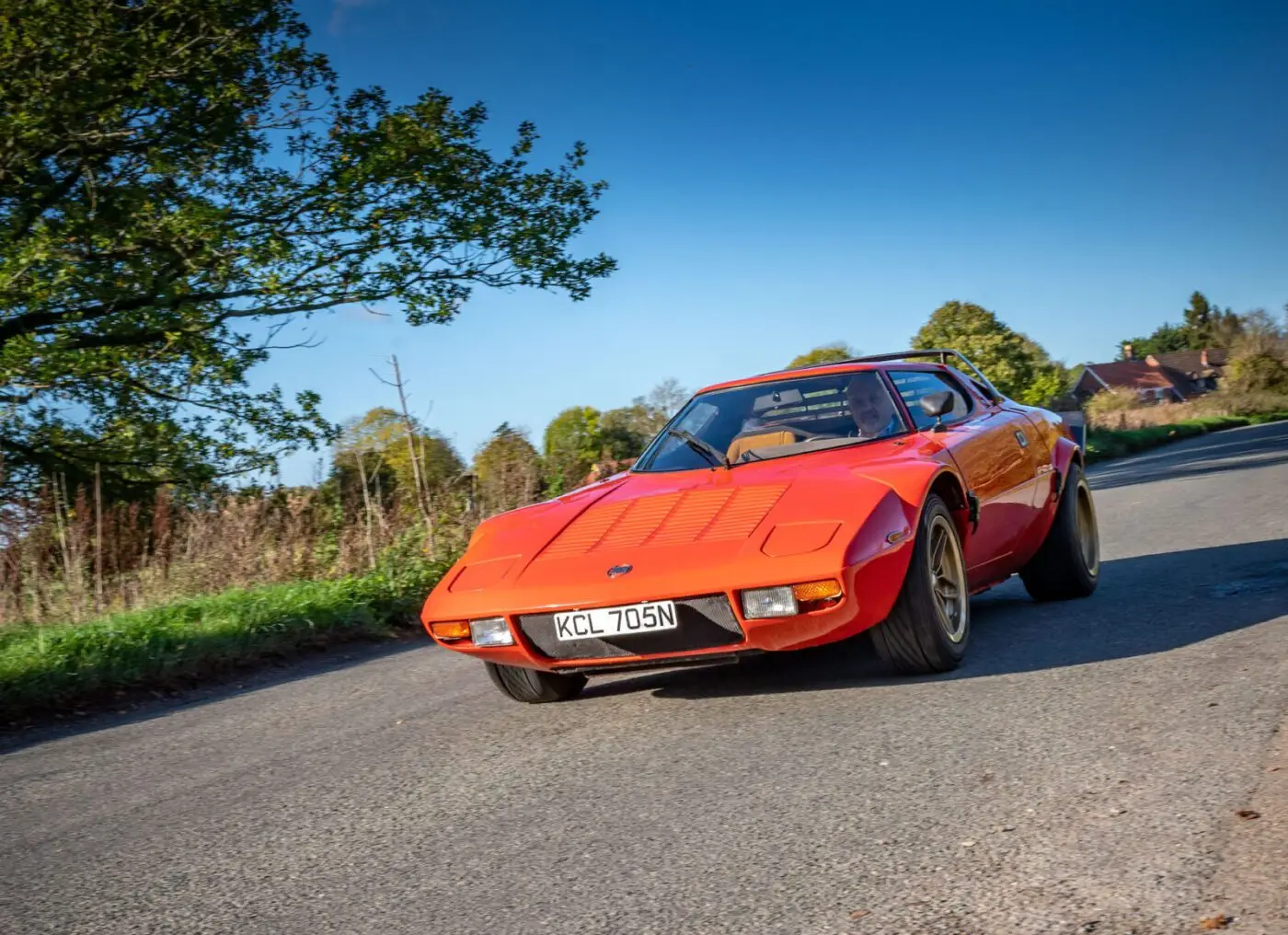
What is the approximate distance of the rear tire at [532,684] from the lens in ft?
17.1

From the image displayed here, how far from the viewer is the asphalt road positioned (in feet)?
8.75

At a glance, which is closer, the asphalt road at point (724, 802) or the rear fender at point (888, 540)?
the asphalt road at point (724, 802)

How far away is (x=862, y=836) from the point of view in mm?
3045

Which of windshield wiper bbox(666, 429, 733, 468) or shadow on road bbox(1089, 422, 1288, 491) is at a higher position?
windshield wiper bbox(666, 429, 733, 468)

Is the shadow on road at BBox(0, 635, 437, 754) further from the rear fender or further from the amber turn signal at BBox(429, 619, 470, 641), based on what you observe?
the rear fender

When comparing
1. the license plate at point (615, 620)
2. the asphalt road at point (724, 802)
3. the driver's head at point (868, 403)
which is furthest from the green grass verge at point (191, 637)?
the driver's head at point (868, 403)

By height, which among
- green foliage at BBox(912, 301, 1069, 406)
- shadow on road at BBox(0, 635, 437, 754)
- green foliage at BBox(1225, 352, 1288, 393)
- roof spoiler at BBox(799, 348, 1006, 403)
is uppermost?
green foliage at BBox(912, 301, 1069, 406)

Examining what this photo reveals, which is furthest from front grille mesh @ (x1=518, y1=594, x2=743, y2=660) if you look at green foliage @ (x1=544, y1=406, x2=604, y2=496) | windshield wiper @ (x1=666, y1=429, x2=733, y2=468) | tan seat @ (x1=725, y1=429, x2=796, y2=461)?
green foliage @ (x1=544, y1=406, x2=604, y2=496)

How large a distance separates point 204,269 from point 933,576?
11.4 metres

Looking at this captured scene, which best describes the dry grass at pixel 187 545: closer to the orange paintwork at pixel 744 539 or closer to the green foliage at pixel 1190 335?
the orange paintwork at pixel 744 539

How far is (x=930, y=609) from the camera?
15.5ft

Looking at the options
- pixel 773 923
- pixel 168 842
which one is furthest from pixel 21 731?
pixel 773 923

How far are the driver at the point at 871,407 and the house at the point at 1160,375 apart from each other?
111134 mm

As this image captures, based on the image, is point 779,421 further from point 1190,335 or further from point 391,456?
point 1190,335
